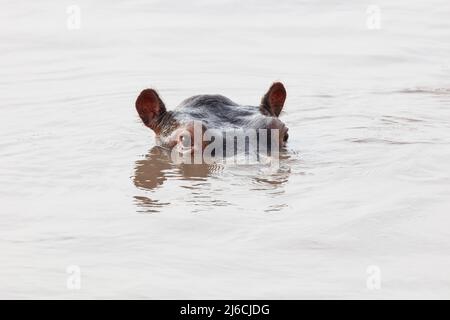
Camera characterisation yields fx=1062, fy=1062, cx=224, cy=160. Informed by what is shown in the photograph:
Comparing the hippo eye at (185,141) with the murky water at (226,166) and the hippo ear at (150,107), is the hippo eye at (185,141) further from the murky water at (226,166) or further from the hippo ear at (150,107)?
the hippo ear at (150,107)

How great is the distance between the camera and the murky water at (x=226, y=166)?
596 centimetres

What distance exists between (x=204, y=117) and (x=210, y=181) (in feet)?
3.55

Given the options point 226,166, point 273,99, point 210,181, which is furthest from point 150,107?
point 210,181

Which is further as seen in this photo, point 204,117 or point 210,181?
point 204,117

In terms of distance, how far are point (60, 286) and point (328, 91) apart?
6.44 m

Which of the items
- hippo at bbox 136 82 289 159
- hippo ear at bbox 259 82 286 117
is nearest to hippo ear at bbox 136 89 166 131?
hippo at bbox 136 82 289 159

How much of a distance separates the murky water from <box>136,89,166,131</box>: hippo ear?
230 millimetres

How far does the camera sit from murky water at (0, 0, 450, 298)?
5957 millimetres

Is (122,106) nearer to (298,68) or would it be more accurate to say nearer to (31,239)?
(298,68)

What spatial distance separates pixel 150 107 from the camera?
31.0 feet

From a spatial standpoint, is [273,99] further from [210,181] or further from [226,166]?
[210,181]

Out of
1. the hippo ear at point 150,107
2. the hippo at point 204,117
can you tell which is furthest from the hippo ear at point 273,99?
the hippo ear at point 150,107

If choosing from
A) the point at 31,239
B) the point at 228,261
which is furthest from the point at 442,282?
the point at 31,239

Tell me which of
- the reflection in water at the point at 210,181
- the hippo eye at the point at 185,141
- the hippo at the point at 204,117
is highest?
the hippo at the point at 204,117
